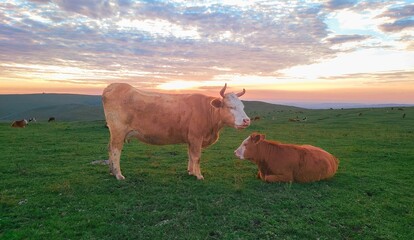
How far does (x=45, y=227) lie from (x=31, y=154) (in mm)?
9937

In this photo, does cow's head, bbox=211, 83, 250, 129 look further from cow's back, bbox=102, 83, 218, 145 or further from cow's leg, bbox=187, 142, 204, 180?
cow's leg, bbox=187, 142, 204, 180

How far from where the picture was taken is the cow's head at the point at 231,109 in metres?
10.4

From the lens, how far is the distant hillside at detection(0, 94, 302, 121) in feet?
343

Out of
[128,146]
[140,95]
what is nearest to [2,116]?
[128,146]

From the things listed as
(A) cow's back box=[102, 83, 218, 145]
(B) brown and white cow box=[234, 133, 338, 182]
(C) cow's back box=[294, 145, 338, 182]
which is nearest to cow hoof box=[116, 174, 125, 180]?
(A) cow's back box=[102, 83, 218, 145]

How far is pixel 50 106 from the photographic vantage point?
127 metres

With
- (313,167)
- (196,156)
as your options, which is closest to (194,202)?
(196,156)

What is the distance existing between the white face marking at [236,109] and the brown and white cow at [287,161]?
0.96 meters

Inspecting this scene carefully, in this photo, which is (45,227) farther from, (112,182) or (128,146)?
(128,146)

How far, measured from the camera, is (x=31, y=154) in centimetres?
1547

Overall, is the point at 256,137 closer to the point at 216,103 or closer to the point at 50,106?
the point at 216,103

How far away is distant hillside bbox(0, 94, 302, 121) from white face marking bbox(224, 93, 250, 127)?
301 feet

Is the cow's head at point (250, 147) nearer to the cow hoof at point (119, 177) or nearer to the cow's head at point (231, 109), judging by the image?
the cow's head at point (231, 109)

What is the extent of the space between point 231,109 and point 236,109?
6.4 inches
